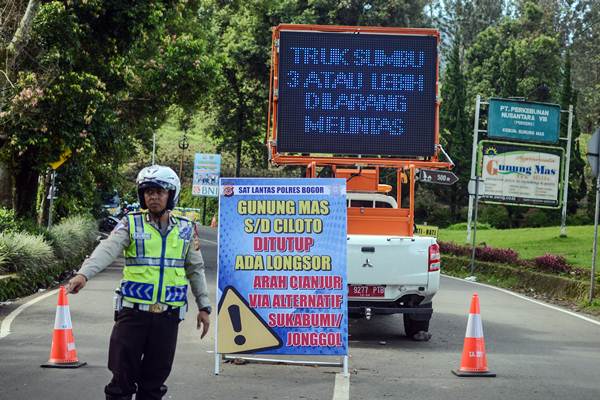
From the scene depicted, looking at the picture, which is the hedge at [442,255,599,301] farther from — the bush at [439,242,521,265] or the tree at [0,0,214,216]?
the tree at [0,0,214,216]

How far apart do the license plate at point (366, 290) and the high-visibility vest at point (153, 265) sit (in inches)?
251

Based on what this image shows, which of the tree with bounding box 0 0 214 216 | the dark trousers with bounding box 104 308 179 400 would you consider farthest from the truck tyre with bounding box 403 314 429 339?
the tree with bounding box 0 0 214 216

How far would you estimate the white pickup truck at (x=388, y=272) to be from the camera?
41.9 feet

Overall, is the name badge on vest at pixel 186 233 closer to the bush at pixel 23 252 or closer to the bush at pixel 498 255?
the bush at pixel 23 252

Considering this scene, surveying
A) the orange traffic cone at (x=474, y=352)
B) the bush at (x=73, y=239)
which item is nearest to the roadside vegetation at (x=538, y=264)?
the orange traffic cone at (x=474, y=352)

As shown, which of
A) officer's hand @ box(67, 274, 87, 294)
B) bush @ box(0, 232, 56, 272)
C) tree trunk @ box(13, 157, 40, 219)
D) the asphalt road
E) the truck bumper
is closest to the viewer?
officer's hand @ box(67, 274, 87, 294)

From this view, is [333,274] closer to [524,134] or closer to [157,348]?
[157,348]

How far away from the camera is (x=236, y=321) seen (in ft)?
33.6

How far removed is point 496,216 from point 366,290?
40.8 metres

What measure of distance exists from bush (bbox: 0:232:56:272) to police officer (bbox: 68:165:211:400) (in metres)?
12.3

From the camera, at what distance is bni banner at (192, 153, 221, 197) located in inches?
2418

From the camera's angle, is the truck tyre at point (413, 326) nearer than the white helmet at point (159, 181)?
No

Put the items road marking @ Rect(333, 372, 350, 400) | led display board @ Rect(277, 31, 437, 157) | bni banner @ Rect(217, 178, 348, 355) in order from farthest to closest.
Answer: led display board @ Rect(277, 31, 437, 157) → bni banner @ Rect(217, 178, 348, 355) → road marking @ Rect(333, 372, 350, 400)

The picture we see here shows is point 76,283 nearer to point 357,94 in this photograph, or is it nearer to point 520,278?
point 357,94
